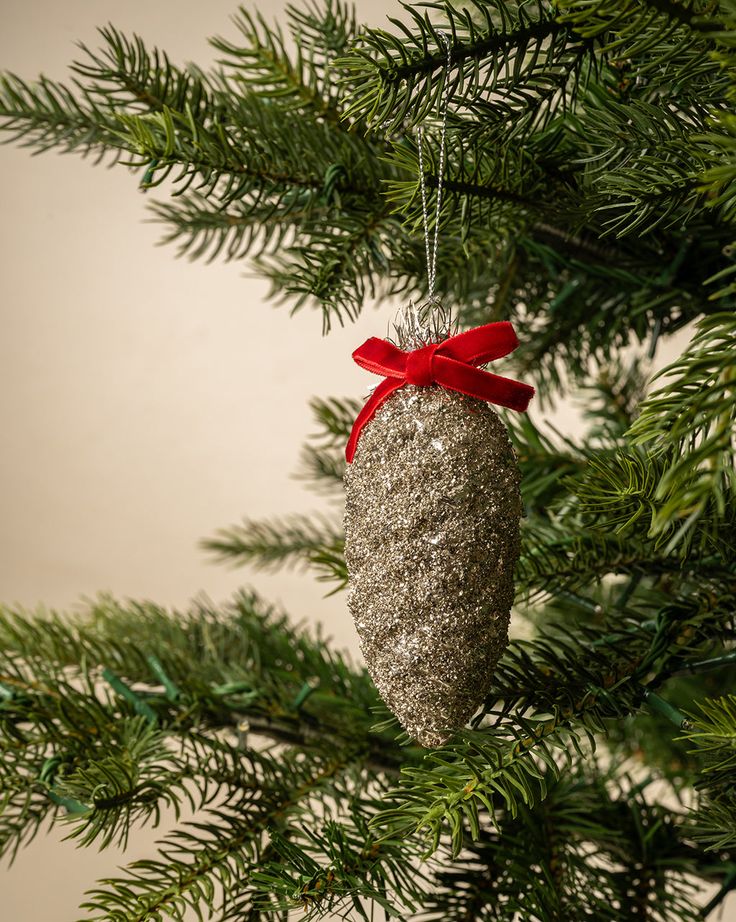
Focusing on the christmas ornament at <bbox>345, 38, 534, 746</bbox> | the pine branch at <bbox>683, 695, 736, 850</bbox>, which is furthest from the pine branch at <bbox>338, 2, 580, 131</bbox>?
the pine branch at <bbox>683, 695, 736, 850</bbox>

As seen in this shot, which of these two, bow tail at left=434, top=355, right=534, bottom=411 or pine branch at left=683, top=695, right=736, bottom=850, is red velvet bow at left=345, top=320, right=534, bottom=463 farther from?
pine branch at left=683, top=695, right=736, bottom=850

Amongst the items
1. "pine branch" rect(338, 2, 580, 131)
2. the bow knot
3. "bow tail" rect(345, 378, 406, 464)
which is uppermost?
"pine branch" rect(338, 2, 580, 131)

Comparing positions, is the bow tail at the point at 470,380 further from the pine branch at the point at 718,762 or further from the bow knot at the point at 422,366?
the pine branch at the point at 718,762

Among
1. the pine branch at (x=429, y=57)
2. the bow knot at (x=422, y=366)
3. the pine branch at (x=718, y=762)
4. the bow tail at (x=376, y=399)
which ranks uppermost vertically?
the pine branch at (x=429, y=57)

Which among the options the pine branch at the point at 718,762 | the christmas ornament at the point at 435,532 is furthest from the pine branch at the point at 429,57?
the pine branch at the point at 718,762

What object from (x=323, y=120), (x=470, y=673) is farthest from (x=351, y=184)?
(x=470, y=673)

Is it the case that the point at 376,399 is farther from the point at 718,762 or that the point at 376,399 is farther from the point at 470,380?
the point at 718,762

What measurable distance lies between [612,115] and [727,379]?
14 centimetres

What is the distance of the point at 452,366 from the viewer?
0.92 ft

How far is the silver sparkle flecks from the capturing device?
27cm

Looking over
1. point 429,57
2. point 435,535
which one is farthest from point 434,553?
point 429,57

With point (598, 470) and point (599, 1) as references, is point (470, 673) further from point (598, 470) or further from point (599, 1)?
point (599, 1)

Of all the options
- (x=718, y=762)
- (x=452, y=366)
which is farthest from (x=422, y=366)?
(x=718, y=762)

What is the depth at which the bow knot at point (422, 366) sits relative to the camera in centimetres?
28
